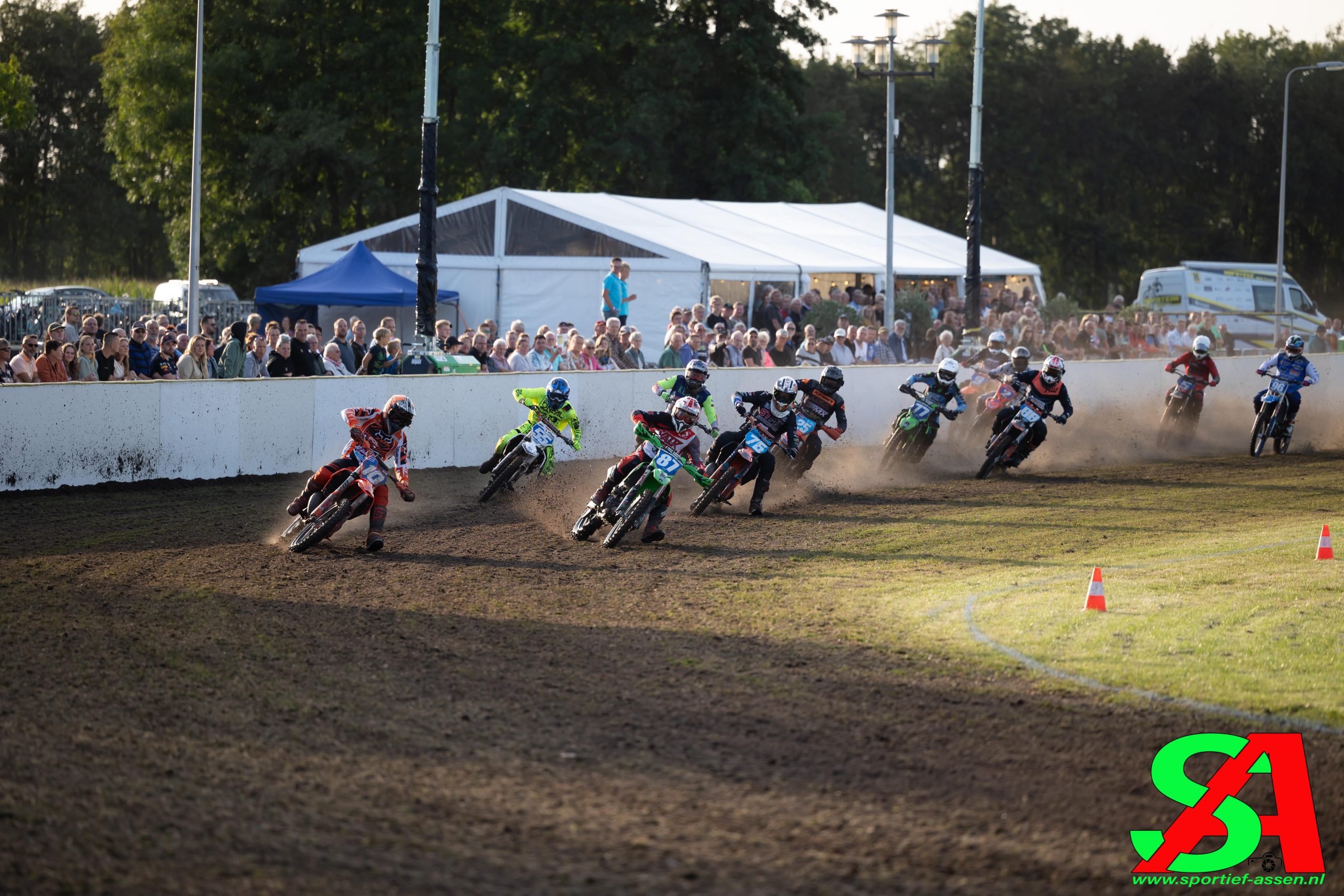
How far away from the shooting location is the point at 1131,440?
25000 millimetres

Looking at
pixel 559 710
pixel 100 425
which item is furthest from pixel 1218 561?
pixel 100 425

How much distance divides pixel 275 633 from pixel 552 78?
47.3m

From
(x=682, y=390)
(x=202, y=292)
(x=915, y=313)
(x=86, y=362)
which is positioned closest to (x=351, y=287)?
(x=86, y=362)

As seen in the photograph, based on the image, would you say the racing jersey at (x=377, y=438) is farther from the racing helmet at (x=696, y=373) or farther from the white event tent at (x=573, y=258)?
the white event tent at (x=573, y=258)

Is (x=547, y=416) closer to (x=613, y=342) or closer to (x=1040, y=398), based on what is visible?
(x=613, y=342)

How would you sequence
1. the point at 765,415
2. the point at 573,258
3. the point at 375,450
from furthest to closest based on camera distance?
the point at 573,258 < the point at 765,415 < the point at 375,450

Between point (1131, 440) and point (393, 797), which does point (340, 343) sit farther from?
point (393, 797)

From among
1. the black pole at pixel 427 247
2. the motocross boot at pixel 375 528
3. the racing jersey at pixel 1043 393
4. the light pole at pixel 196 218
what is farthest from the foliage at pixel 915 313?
the motocross boot at pixel 375 528

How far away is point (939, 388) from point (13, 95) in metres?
39.9

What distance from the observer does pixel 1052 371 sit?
20078 mm

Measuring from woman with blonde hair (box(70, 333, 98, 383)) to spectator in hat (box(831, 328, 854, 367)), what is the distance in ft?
40.8

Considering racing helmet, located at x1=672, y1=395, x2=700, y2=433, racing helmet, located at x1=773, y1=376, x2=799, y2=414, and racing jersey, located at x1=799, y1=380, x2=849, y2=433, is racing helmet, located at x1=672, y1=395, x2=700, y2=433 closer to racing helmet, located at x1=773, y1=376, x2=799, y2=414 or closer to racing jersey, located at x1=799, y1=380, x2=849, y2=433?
racing helmet, located at x1=773, y1=376, x2=799, y2=414

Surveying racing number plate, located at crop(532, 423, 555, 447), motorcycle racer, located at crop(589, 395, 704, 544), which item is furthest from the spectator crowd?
motorcycle racer, located at crop(589, 395, 704, 544)

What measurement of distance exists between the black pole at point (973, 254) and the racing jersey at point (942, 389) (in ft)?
40.0
